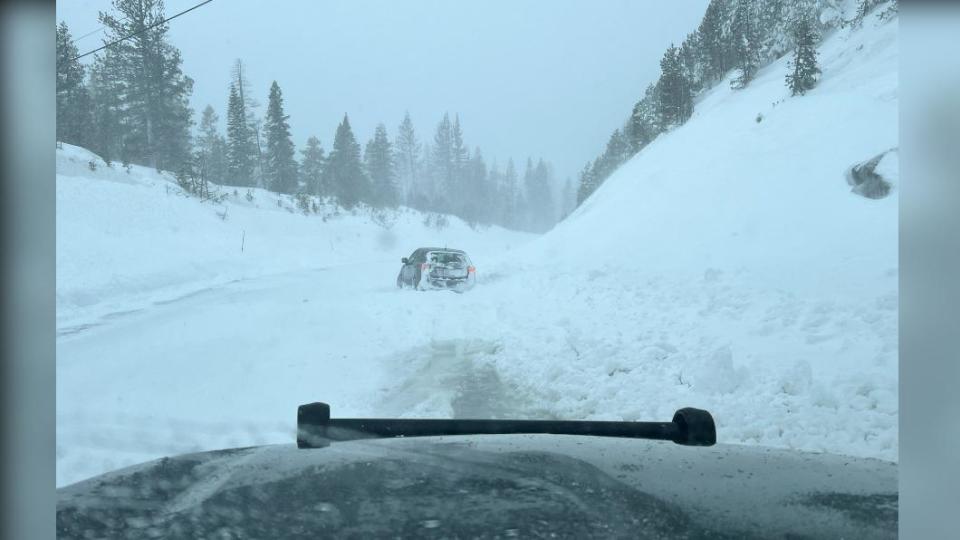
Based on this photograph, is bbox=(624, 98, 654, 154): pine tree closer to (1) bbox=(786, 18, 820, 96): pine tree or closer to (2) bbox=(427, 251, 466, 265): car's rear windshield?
(1) bbox=(786, 18, 820, 96): pine tree

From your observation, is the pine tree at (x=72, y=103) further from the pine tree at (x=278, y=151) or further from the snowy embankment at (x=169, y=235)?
the pine tree at (x=278, y=151)

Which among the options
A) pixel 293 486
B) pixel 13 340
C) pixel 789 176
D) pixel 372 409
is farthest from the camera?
pixel 789 176

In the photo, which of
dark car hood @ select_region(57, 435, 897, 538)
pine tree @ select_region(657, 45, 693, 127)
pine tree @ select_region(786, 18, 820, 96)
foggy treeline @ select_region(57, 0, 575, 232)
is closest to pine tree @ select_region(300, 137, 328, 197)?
foggy treeline @ select_region(57, 0, 575, 232)

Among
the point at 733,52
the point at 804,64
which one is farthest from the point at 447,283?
the point at 804,64

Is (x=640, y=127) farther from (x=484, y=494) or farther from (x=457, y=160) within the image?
(x=484, y=494)

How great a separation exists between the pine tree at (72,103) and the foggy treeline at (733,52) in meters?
8.33

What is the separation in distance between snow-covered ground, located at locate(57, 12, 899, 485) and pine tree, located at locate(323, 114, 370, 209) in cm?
121

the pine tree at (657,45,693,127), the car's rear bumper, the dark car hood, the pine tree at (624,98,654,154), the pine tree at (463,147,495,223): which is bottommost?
the dark car hood

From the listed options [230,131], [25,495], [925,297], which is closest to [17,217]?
[25,495]

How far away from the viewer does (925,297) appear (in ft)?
17.9

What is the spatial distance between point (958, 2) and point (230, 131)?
8904 mm

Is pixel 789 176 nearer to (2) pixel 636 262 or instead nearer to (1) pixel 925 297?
(2) pixel 636 262

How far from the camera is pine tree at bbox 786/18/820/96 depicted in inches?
528

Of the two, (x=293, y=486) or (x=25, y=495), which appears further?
(x=25, y=495)
